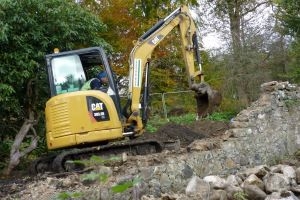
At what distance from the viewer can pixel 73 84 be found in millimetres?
8969

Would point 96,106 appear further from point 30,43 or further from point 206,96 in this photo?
point 206,96

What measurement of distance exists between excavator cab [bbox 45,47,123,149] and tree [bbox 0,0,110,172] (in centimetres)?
128

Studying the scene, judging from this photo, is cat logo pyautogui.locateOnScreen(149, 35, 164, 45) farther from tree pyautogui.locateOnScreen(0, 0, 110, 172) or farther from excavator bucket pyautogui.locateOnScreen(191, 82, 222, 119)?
tree pyautogui.locateOnScreen(0, 0, 110, 172)

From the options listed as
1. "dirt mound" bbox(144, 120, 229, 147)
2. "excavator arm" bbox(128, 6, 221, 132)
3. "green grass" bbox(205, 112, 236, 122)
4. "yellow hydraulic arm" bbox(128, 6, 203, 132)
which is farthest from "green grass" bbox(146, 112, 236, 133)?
"yellow hydraulic arm" bbox(128, 6, 203, 132)

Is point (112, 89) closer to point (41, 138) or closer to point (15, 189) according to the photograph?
point (15, 189)

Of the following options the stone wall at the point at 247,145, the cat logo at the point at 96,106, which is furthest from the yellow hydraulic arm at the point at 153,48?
the stone wall at the point at 247,145

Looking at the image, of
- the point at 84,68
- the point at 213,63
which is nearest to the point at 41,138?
the point at 84,68

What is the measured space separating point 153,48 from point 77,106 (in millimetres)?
2264

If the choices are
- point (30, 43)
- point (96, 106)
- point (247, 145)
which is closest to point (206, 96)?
point (247, 145)

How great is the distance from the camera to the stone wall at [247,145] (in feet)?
23.4

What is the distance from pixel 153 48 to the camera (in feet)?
32.9

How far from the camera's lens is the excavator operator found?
8.90 meters

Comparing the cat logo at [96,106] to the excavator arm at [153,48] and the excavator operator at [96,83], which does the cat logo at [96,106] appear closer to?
the excavator operator at [96,83]

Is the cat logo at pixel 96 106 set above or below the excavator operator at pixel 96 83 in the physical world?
below
